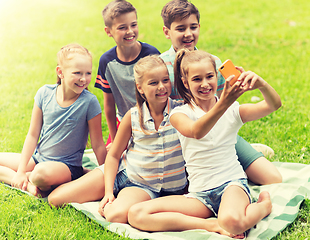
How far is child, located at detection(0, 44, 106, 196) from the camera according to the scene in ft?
9.69

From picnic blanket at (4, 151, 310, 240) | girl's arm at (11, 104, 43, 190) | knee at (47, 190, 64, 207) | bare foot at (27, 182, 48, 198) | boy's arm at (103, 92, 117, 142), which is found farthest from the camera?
boy's arm at (103, 92, 117, 142)

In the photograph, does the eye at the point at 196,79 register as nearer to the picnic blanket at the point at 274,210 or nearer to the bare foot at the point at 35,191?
the picnic blanket at the point at 274,210

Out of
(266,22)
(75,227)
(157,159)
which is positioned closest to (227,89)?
(157,159)

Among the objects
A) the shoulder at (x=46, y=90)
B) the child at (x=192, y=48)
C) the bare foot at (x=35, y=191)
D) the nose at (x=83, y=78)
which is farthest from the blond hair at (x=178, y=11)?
the bare foot at (x=35, y=191)

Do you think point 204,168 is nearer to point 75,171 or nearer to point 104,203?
point 104,203

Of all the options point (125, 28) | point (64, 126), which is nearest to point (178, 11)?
point (125, 28)

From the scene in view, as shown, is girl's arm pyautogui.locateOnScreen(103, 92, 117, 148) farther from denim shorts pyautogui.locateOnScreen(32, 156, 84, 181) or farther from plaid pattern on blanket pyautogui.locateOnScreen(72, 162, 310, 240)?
plaid pattern on blanket pyautogui.locateOnScreen(72, 162, 310, 240)

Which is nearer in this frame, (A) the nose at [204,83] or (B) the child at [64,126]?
(A) the nose at [204,83]

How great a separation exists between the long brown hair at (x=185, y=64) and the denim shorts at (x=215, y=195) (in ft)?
2.21

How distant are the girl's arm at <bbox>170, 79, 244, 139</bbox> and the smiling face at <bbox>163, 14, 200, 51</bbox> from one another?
91 cm

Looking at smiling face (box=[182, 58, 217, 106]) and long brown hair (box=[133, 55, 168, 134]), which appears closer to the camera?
smiling face (box=[182, 58, 217, 106])

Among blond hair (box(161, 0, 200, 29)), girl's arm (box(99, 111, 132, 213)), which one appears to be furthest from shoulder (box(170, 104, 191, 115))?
blond hair (box(161, 0, 200, 29))

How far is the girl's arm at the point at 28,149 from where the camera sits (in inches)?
117

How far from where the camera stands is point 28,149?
306 cm
